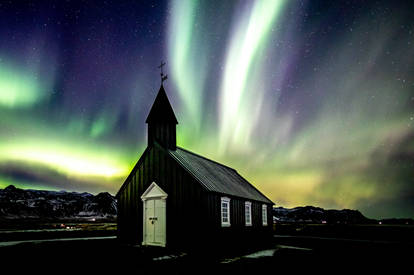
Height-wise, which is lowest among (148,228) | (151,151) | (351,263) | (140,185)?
(351,263)

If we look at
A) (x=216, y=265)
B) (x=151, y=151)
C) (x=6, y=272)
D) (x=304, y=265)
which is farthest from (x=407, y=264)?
(x=6, y=272)

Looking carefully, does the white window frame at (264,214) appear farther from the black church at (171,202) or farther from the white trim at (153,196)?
the white trim at (153,196)

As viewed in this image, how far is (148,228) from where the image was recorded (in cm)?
1794

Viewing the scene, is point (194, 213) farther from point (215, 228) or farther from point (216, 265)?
point (216, 265)

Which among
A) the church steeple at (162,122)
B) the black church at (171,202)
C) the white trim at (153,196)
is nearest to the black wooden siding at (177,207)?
the black church at (171,202)

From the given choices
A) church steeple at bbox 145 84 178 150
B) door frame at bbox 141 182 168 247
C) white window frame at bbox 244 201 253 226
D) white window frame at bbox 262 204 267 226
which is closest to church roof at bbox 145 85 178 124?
church steeple at bbox 145 84 178 150

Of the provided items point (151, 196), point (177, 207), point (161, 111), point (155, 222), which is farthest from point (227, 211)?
point (161, 111)

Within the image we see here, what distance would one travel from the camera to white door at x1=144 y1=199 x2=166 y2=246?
56.4 ft

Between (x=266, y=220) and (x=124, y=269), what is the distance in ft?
57.9

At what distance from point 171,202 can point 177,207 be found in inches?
21.6

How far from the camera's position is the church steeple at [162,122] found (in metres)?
19.4

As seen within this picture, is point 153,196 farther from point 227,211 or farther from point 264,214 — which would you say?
point 264,214

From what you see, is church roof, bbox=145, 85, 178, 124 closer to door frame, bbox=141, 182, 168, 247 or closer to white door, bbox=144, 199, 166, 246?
door frame, bbox=141, 182, 168, 247

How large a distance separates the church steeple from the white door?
382 cm
